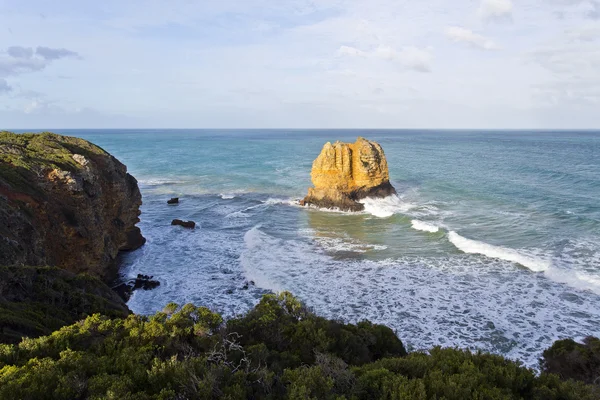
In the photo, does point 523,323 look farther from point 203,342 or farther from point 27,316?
Result: point 27,316

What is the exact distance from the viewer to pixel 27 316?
34.2ft

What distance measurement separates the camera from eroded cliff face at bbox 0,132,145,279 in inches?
642

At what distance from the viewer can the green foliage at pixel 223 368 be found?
22.5ft

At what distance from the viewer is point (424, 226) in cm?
3200

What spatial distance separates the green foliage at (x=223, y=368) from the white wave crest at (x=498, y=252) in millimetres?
16028

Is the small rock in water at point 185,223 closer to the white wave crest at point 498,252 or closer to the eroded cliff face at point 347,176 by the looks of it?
the eroded cliff face at point 347,176

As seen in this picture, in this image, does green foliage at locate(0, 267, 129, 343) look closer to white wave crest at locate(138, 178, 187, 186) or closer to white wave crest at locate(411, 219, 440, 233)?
white wave crest at locate(411, 219, 440, 233)

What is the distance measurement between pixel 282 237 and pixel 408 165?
161ft

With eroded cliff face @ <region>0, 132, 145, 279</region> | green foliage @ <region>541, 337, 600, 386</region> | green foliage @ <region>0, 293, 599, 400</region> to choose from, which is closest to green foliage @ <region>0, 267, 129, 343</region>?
green foliage @ <region>0, 293, 599, 400</region>

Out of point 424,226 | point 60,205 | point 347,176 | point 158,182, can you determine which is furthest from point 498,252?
point 158,182

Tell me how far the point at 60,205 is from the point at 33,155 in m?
5.33

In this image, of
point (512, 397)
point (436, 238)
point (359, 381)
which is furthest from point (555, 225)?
point (359, 381)

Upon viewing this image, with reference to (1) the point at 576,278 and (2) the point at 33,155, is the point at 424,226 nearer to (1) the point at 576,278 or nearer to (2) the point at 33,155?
(1) the point at 576,278

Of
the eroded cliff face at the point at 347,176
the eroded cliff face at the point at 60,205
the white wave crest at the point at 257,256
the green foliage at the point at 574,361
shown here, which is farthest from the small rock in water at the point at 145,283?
the eroded cliff face at the point at 347,176
